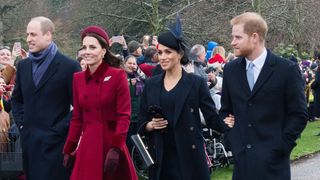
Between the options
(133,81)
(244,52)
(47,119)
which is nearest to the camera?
(244,52)

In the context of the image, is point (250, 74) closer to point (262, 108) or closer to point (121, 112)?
point (262, 108)

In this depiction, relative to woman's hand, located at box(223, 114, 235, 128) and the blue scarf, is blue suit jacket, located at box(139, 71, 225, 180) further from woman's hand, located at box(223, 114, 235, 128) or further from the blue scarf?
the blue scarf

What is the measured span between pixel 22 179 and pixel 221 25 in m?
19.7

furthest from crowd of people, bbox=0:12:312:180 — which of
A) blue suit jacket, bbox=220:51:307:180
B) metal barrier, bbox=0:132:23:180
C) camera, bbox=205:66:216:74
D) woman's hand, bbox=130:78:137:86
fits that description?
camera, bbox=205:66:216:74

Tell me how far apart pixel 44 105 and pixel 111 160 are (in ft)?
3.75

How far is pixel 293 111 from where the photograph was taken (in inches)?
239

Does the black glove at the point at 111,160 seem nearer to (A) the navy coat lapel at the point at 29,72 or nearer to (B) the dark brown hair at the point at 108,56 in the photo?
(B) the dark brown hair at the point at 108,56

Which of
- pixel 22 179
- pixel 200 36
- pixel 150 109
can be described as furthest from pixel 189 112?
pixel 200 36

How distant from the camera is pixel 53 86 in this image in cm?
721

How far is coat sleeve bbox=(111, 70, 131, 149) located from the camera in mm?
6547

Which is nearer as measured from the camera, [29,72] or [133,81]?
[29,72]

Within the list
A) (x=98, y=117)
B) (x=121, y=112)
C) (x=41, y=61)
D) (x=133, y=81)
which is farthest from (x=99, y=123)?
(x=133, y=81)

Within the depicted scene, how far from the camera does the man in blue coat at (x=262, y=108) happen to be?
6.02 meters

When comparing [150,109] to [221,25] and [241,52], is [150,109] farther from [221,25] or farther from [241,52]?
[221,25]
